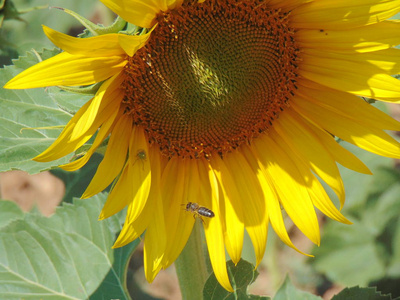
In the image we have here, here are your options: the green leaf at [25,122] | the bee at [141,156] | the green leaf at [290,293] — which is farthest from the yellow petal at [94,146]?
the green leaf at [290,293]

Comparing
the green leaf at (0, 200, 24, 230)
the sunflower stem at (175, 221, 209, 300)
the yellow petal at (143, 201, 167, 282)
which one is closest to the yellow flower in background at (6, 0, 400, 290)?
the yellow petal at (143, 201, 167, 282)

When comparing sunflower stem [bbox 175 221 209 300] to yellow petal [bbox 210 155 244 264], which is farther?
sunflower stem [bbox 175 221 209 300]

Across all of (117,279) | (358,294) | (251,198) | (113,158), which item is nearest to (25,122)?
(113,158)

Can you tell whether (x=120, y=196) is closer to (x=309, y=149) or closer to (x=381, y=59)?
(x=309, y=149)

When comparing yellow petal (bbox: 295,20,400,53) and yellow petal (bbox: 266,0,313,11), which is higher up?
yellow petal (bbox: 266,0,313,11)

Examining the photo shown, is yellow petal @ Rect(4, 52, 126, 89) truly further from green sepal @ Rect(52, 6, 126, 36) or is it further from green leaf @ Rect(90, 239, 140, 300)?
green leaf @ Rect(90, 239, 140, 300)

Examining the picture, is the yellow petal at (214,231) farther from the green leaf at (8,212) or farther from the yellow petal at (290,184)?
the green leaf at (8,212)
